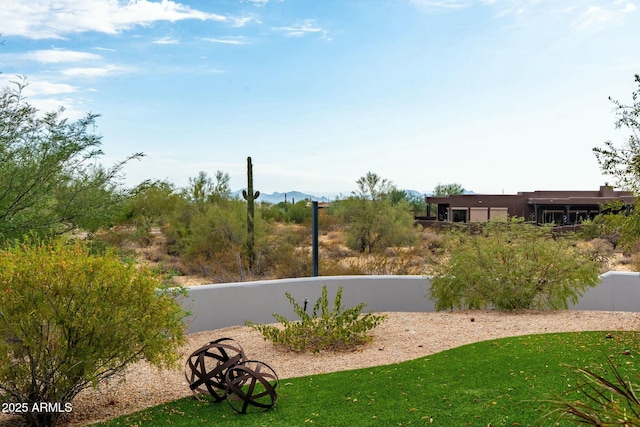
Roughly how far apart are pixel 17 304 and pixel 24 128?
7.15m

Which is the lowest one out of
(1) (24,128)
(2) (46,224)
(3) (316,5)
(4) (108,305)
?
(4) (108,305)

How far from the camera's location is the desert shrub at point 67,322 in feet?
19.3

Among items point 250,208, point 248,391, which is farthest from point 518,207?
point 248,391

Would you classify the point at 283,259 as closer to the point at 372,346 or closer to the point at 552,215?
the point at 372,346

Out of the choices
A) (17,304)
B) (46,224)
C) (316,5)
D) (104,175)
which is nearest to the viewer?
(17,304)

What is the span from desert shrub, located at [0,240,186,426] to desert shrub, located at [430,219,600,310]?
275 inches

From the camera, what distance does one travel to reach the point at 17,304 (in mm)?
5844

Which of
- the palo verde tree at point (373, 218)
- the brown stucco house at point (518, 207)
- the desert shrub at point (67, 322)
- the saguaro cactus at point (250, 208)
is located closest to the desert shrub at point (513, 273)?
the desert shrub at point (67, 322)

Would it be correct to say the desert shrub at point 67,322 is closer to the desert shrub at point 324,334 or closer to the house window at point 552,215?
the desert shrub at point 324,334

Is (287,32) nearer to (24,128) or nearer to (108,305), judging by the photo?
(24,128)

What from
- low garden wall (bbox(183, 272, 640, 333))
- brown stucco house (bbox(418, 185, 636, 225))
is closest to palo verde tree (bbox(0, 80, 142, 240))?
low garden wall (bbox(183, 272, 640, 333))

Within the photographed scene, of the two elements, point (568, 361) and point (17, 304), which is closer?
point (17, 304)

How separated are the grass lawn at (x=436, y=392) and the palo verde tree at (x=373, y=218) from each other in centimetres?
2126

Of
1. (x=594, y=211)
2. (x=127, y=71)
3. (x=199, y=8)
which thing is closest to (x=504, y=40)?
(x=199, y=8)
